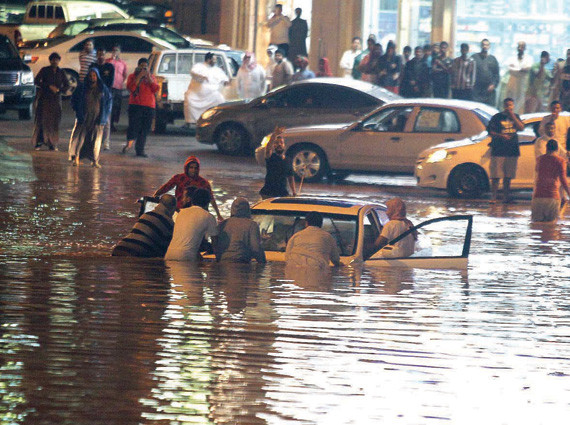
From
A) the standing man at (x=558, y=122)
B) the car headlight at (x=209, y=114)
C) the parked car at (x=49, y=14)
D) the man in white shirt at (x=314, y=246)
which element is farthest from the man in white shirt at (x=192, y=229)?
the parked car at (x=49, y=14)

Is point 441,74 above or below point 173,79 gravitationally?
above

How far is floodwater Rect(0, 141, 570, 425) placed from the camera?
696cm

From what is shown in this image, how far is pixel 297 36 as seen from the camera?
3222 centimetres

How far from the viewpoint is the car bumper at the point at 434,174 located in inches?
754

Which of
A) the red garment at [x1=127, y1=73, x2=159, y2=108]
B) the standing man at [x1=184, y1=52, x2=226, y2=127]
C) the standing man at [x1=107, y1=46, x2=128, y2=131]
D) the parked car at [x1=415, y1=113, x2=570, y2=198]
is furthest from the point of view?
the standing man at [x1=184, y1=52, x2=226, y2=127]

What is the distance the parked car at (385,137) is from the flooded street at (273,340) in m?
6.59

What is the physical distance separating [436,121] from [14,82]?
35.7 feet

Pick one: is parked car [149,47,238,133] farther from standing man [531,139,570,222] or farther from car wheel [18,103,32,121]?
standing man [531,139,570,222]

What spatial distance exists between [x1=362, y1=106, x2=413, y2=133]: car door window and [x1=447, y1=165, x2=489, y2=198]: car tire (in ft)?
5.75

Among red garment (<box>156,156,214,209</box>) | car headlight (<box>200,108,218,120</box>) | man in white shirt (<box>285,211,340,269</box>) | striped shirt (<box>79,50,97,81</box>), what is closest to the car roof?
man in white shirt (<box>285,211,340,269</box>)

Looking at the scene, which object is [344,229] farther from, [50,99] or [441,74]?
[441,74]

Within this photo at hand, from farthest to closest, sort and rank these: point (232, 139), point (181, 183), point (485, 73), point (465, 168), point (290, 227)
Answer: point (485, 73)
point (232, 139)
point (465, 168)
point (181, 183)
point (290, 227)

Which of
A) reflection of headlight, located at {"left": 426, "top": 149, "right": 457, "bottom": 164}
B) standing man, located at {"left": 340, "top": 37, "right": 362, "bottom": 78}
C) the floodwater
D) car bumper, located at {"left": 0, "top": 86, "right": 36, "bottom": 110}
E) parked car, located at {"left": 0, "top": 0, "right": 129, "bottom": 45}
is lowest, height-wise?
the floodwater

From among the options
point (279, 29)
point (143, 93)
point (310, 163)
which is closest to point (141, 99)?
point (143, 93)
